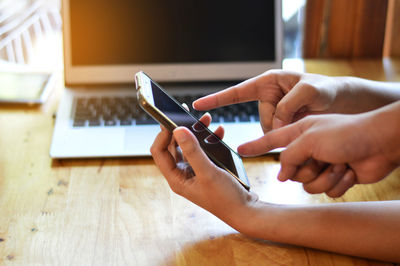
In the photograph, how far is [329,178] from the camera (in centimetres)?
75

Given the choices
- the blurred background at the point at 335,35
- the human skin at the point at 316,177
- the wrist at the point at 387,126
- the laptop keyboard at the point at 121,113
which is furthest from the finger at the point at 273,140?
the blurred background at the point at 335,35

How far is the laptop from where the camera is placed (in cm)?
123

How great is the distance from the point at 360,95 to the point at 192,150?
380 millimetres

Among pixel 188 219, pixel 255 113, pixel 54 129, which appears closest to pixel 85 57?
pixel 54 129

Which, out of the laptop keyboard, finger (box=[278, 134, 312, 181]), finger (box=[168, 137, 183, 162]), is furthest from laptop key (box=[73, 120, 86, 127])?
finger (box=[278, 134, 312, 181])

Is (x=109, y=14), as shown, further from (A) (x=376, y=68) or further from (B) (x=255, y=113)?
(A) (x=376, y=68)

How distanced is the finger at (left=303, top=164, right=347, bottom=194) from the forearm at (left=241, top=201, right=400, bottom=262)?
0.17 ft

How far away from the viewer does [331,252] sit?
0.76 meters

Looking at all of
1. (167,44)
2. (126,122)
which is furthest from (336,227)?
(167,44)

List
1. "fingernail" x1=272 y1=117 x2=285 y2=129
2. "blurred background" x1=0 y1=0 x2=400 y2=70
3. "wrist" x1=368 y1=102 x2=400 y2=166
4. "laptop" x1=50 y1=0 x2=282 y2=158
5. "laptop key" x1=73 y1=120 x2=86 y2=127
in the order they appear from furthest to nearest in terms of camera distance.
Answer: "blurred background" x1=0 y1=0 x2=400 y2=70
"laptop" x1=50 y1=0 x2=282 y2=158
"laptop key" x1=73 y1=120 x2=86 y2=127
"fingernail" x1=272 y1=117 x2=285 y2=129
"wrist" x1=368 y1=102 x2=400 y2=166

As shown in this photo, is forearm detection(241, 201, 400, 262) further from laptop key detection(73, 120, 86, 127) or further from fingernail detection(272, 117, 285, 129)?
laptop key detection(73, 120, 86, 127)

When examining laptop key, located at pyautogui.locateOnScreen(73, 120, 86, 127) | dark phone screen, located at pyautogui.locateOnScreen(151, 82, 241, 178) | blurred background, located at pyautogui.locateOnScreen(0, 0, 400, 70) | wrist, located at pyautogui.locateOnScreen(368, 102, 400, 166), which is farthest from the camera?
blurred background, located at pyautogui.locateOnScreen(0, 0, 400, 70)

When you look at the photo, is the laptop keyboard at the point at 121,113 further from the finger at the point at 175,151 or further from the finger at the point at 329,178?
the finger at the point at 329,178

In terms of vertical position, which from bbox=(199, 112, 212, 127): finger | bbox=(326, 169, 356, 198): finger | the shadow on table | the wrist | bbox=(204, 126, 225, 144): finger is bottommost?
the shadow on table
